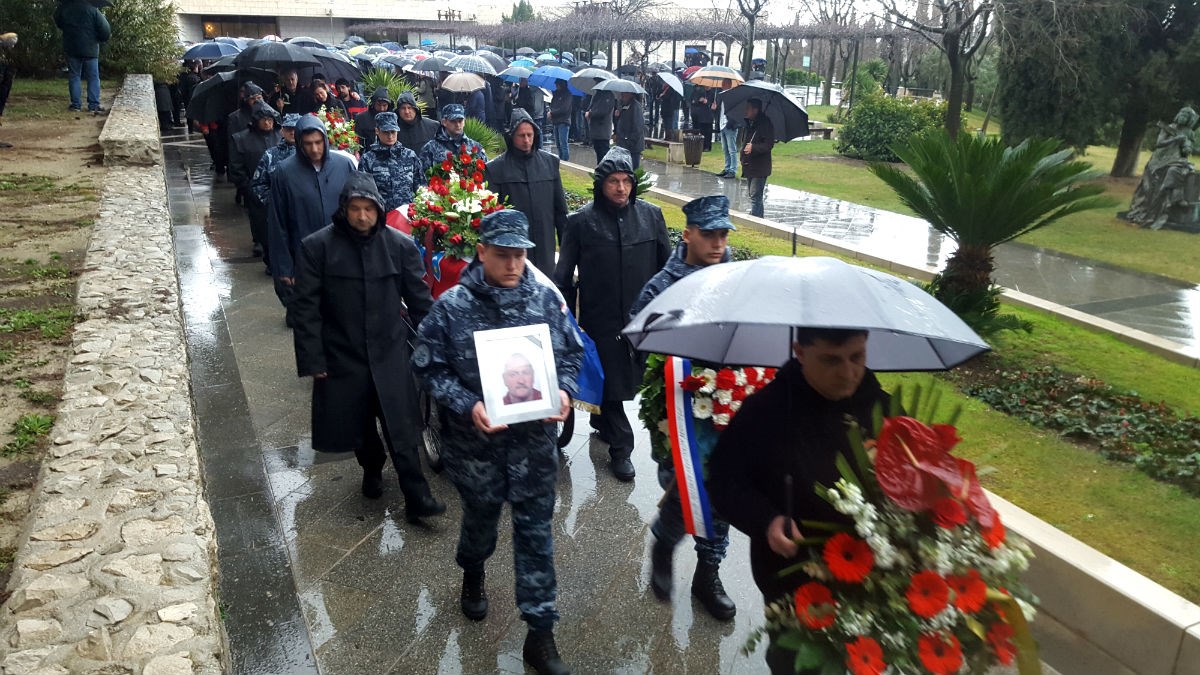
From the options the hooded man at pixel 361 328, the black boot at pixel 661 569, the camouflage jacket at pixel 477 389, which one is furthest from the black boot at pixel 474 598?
the hooded man at pixel 361 328

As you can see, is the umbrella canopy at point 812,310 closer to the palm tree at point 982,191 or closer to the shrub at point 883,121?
the palm tree at point 982,191

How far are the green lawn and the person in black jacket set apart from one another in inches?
Result: 30.6

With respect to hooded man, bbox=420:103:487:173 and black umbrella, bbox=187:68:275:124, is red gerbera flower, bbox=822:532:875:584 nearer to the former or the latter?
hooded man, bbox=420:103:487:173

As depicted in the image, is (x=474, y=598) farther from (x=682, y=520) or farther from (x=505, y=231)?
(x=505, y=231)

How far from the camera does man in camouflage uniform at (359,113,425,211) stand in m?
8.51

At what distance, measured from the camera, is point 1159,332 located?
852 cm

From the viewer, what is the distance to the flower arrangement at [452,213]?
19.7 ft

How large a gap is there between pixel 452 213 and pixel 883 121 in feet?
57.0

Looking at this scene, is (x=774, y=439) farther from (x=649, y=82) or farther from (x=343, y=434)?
(x=649, y=82)

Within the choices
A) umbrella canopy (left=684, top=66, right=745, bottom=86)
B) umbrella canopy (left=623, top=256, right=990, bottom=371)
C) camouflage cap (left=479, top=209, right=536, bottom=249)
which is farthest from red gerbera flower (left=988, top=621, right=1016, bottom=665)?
umbrella canopy (left=684, top=66, right=745, bottom=86)

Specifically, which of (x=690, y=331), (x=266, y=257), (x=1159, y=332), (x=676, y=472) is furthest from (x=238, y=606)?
(x=1159, y=332)

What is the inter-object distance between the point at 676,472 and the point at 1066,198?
17.3ft

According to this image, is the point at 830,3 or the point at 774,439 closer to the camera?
the point at 774,439

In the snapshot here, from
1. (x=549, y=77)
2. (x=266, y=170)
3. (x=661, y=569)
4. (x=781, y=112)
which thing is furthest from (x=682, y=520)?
(x=549, y=77)
